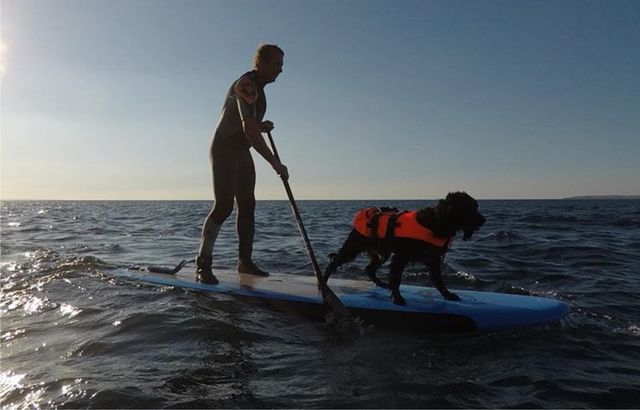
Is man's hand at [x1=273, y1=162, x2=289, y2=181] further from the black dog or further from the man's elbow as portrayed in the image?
the black dog

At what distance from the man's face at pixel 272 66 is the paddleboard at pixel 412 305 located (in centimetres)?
245

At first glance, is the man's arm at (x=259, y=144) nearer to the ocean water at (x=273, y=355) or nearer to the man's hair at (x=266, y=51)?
the man's hair at (x=266, y=51)

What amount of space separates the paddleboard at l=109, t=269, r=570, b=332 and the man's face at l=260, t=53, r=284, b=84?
245 centimetres

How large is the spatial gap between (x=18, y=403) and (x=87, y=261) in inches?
222

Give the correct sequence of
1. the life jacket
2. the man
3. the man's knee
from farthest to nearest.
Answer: the man's knee → the man → the life jacket

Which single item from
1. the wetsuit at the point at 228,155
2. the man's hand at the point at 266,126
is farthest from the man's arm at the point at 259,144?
the man's hand at the point at 266,126

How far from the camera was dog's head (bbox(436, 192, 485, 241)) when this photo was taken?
14.5 ft

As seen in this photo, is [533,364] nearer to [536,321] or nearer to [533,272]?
[536,321]

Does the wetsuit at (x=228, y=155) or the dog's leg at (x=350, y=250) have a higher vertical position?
the wetsuit at (x=228, y=155)

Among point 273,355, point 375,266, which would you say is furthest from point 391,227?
point 273,355

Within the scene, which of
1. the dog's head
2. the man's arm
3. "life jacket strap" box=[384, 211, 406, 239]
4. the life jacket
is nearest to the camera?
the dog's head

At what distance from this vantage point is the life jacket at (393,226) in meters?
4.59

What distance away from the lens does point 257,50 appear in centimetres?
562


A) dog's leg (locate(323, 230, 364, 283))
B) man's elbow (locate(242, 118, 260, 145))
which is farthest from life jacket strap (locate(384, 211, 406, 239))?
man's elbow (locate(242, 118, 260, 145))
